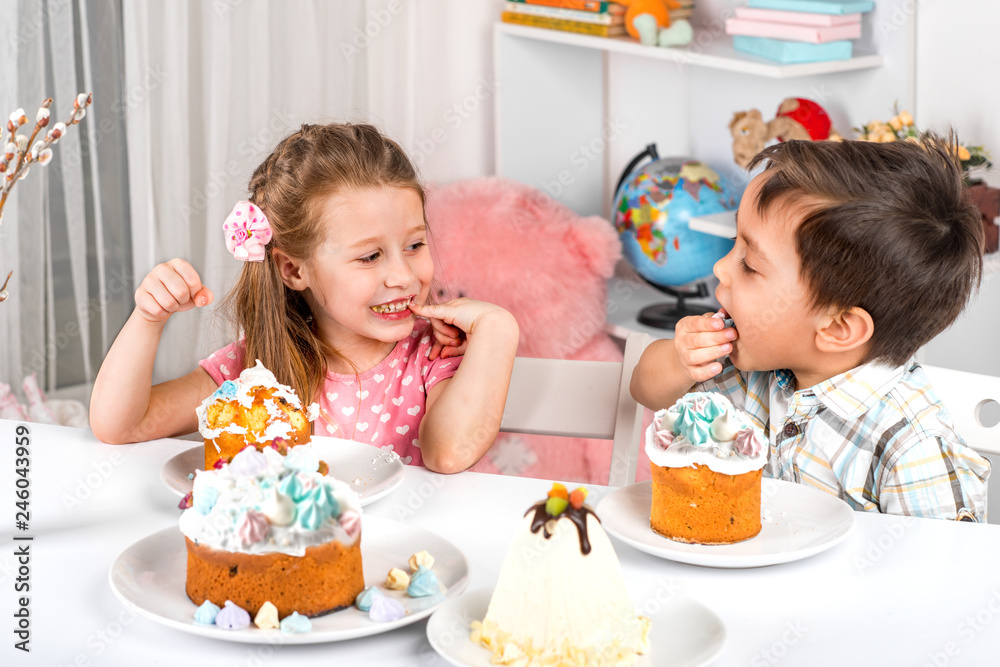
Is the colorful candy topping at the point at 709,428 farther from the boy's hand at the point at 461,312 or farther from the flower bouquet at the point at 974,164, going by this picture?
the flower bouquet at the point at 974,164

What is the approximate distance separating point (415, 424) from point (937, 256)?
711mm

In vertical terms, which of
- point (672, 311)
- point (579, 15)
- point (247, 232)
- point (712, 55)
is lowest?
point (672, 311)

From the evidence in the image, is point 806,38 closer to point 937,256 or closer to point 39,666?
point 937,256

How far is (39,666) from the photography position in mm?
690

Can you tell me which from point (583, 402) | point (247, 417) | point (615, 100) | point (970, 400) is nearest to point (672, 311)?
point (615, 100)

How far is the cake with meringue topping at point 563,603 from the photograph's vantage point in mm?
680

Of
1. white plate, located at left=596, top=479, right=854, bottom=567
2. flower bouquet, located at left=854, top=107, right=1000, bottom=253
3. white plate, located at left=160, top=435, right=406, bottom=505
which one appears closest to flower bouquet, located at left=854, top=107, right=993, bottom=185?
flower bouquet, located at left=854, top=107, right=1000, bottom=253

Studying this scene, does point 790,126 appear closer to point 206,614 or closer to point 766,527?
point 766,527

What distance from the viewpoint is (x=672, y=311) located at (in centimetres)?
243

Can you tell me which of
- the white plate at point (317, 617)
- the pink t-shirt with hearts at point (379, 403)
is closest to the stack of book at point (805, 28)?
the pink t-shirt with hearts at point (379, 403)

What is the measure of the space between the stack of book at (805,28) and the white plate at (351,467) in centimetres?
133

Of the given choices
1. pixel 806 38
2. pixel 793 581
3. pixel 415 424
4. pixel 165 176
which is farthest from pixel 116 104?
pixel 793 581

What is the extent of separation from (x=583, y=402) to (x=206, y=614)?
727 millimetres

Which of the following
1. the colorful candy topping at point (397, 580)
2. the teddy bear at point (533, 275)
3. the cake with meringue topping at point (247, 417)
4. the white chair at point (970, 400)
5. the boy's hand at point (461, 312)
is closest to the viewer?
the colorful candy topping at point (397, 580)
